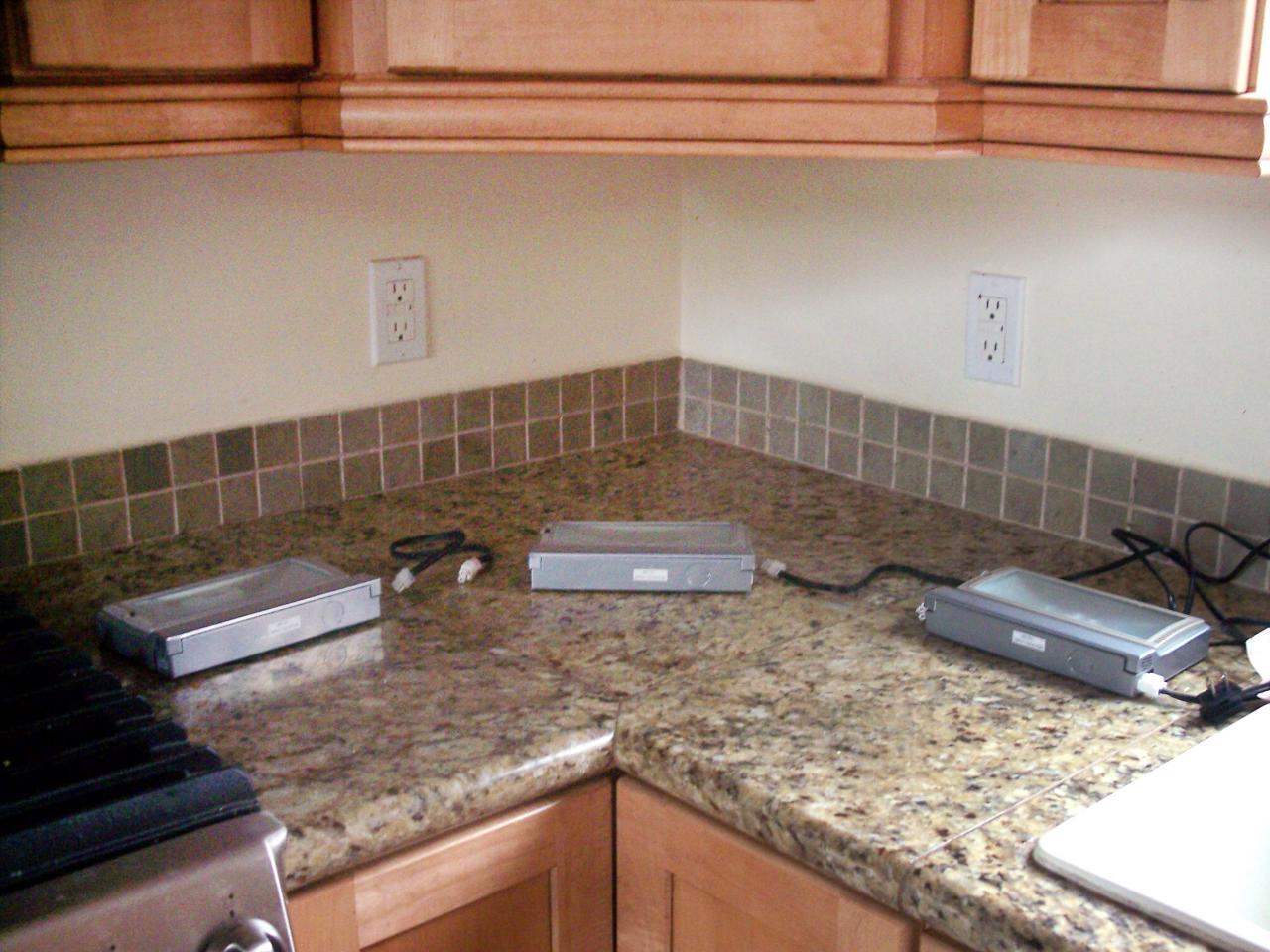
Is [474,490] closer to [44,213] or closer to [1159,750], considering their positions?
[44,213]

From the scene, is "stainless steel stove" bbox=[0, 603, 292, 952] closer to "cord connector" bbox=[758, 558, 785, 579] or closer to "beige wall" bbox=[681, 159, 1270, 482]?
"cord connector" bbox=[758, 558, 785, 579]

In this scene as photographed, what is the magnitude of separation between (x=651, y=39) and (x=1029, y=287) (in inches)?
22.3

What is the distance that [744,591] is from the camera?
139 centimetres

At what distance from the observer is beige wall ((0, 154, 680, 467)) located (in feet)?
4.65

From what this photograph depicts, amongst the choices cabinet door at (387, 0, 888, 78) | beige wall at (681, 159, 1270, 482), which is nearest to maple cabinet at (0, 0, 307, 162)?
cabinet door at (387, 0, 888, 78)

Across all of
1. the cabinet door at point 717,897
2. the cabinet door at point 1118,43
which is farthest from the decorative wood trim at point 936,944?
the cabinet door at point 1118,43

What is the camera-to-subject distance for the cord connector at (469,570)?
1417 millimetres

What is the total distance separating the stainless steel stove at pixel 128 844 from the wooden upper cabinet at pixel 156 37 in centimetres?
49

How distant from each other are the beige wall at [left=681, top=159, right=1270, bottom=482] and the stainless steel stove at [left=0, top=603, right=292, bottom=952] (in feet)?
3.24

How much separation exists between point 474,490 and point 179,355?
385mm

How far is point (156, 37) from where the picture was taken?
3.58 feet

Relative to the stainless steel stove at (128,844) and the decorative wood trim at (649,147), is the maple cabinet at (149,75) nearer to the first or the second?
the decorative wood trim at (649,147)

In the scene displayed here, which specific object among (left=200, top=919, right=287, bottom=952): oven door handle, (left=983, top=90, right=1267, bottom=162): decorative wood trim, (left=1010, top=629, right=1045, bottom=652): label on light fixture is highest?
(left=983, top=90, right=1267, bottom=162): decorative wood trim

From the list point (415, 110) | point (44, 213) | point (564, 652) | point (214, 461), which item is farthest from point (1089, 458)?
point (44, 213)
